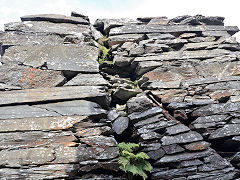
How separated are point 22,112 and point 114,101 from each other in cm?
320

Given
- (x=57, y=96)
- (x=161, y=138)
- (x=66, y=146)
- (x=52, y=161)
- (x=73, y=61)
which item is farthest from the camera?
(x=73, y=61)

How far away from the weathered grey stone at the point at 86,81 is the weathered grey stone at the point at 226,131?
3.99 metres

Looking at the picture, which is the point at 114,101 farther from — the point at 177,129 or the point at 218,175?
the point at 218,175

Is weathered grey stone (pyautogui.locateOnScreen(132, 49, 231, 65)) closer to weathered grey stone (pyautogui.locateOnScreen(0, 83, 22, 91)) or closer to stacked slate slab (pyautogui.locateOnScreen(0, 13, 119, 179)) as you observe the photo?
stacked slate slab (pyautogui.locateOnScreen(0, 13, 119, 179))

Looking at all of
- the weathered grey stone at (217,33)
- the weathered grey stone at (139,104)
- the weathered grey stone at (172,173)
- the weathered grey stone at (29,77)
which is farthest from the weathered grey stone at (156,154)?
the weathered grey stone at (217,33)

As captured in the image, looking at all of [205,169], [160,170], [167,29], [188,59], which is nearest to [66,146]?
[160,170]

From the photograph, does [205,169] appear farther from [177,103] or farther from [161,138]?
[177,103]

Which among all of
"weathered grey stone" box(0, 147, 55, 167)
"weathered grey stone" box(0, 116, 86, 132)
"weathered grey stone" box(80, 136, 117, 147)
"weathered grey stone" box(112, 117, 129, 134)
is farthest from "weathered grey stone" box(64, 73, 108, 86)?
"weathered grey stone" box(0, 147, 55, 167)

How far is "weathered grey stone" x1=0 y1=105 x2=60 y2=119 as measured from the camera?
18.7 feet

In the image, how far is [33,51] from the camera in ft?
26.5

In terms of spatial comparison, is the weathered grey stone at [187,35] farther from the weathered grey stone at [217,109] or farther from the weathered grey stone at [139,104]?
the weathered grey stone at [139,104]

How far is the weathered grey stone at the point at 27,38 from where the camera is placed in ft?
28.1

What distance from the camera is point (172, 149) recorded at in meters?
5.45

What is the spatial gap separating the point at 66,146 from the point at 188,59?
A: 6.60m
